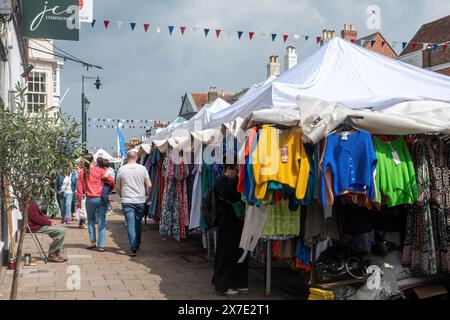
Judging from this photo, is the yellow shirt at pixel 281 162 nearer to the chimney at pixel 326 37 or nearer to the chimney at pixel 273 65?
the chimney at pixel 326 37

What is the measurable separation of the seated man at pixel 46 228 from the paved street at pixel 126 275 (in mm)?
216

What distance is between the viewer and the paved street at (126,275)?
6.52 meters

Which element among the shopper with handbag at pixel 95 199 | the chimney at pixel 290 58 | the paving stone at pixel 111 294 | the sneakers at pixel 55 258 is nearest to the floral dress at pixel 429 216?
the paving stone at pixel 111 294

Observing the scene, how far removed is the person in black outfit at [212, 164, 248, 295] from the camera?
21.4ft

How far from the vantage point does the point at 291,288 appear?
7043mm

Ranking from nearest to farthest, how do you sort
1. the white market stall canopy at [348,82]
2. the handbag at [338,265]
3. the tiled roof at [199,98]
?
the handbag at [338,265] < the white market stall canopy at [348,82] < the tiled roof at [199,98]

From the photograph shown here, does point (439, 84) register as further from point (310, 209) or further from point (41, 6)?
point (41, 6)

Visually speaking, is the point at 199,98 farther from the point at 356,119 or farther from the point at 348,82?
the point at 356,119

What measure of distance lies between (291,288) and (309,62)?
3363 mm

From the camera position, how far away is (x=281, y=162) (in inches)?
213

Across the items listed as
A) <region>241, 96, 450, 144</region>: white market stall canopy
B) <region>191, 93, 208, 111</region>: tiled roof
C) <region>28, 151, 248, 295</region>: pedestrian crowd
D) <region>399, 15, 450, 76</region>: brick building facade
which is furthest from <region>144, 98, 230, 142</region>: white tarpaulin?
<region>191, 93, 208, 111</region>: tiled roof

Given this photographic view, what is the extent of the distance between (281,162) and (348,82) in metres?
2.53

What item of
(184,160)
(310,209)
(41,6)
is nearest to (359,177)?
(310,209)

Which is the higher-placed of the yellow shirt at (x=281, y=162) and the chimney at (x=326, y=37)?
the chimney at (x=326, y=37)
